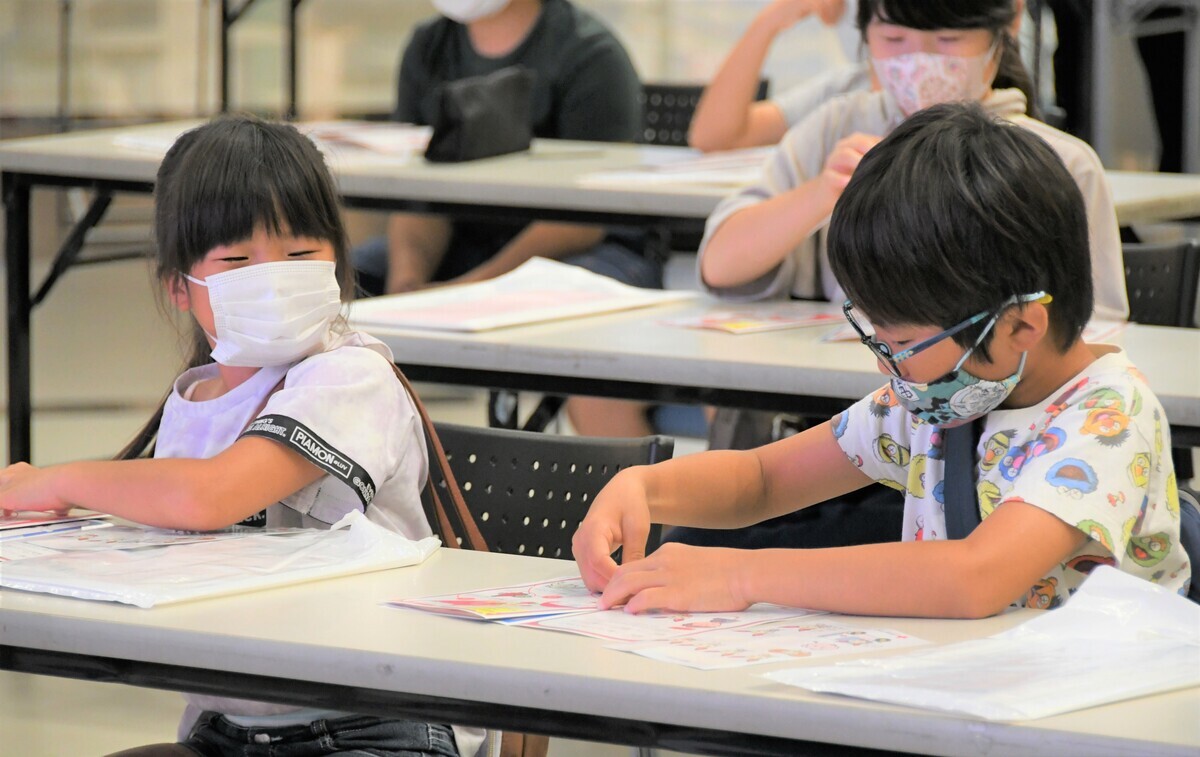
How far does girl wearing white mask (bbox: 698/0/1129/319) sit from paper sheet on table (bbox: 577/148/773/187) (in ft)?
1.57

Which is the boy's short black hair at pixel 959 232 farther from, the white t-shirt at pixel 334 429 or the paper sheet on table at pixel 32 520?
the paper sheet on table at pixel 32 520

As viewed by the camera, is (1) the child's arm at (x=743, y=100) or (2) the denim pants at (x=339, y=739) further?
(1) the child's arm at (x=743, y=100)

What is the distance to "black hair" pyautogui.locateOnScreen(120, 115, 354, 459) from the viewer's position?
5.22 ft

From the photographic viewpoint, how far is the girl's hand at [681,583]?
3.92ft

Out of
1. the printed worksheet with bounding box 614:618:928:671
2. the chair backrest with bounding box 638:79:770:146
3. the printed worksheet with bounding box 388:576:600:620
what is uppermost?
the printed worksheet with bounding box 614:618:928:671

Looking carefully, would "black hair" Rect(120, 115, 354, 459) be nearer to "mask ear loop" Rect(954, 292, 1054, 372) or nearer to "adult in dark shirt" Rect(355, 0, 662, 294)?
"mask ear loop" Rect(954, 292, 1054, 372)

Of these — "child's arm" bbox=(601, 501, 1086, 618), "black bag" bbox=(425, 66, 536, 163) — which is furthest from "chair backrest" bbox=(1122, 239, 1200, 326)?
"child's arm" bbox=(601, 501, 1086, 618)

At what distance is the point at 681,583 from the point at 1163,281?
1.65m

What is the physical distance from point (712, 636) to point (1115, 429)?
38cm

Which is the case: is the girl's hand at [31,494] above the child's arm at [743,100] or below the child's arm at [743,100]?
below

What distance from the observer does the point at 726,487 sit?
60.2 inches

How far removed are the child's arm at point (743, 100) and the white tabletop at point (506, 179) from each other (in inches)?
6.5

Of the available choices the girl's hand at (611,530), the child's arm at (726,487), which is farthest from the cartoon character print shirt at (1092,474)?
the girl's hand at (611,530)

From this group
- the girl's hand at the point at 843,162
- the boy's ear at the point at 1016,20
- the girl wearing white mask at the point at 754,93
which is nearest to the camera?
the girl's hand at the point at 843,162
